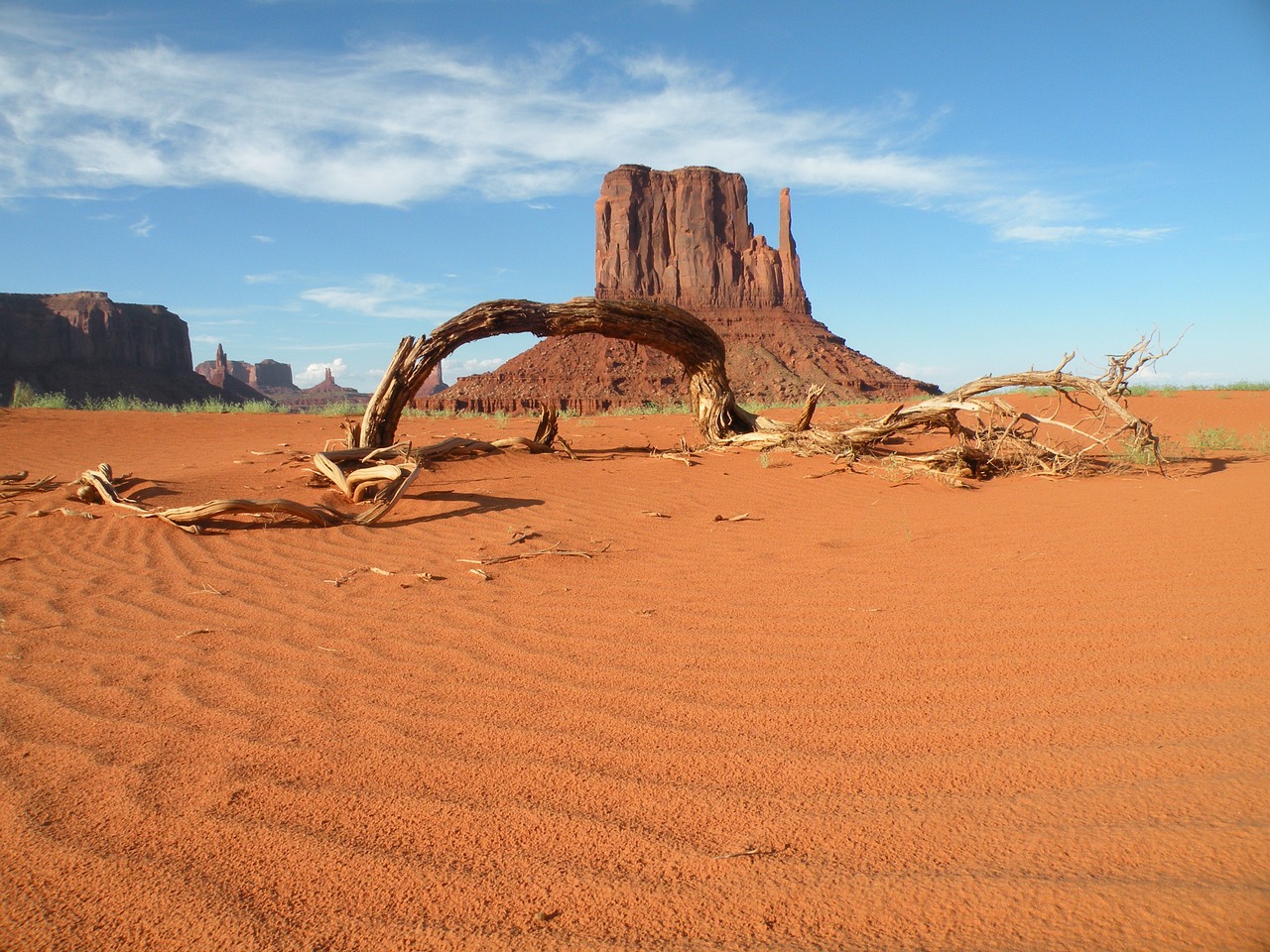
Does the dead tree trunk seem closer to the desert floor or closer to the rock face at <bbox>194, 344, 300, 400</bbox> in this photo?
the desert floor

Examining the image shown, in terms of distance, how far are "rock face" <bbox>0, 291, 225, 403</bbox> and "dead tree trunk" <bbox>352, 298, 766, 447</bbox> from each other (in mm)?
62850

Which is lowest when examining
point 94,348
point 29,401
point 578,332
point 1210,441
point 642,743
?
point 642,743

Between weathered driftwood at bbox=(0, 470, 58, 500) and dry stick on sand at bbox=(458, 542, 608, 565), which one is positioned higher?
weathered driftwood at bbox=(0, 470, 58, 500)

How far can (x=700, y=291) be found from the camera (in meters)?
76.1

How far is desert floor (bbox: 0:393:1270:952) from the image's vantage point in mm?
1439

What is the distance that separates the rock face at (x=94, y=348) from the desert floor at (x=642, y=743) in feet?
220

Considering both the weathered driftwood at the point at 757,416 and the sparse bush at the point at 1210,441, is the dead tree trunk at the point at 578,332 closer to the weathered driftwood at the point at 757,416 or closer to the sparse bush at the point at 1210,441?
the weathered driftwood at the point at 757,416

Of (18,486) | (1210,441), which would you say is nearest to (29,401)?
(18,486)

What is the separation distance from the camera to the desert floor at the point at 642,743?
Answer: 1.44 metres

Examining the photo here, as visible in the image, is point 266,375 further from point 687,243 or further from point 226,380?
point 687,243

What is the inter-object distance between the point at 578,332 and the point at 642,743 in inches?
254

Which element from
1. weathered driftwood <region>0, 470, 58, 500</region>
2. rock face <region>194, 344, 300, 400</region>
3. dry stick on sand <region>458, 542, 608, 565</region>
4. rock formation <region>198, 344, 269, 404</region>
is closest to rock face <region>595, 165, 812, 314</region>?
rock formation <region>198, 344, 269, 404</region>

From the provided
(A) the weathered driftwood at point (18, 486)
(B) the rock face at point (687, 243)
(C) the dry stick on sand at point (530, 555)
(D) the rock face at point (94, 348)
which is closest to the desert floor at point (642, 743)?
(C) the dry stick on sand at point (530, 555)

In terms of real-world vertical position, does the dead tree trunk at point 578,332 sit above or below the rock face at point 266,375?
below
